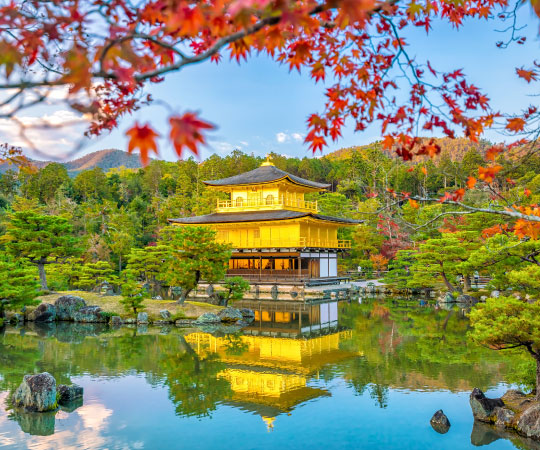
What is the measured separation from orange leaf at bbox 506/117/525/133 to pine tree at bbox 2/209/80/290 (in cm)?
1737

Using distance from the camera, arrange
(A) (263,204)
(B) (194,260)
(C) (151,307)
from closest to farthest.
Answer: (C) (151,307) → (B) (194,260) → (A) (263,204)

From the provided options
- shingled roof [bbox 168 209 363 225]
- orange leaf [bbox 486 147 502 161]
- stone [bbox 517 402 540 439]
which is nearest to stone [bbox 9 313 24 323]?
shingled roof [bbox 168 209 363 225]

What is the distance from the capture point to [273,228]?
2633 cm

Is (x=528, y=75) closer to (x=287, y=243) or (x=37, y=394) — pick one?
(x=37, y=394)

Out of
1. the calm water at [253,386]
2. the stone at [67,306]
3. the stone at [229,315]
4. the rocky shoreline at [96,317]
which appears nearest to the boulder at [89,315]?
the rocky shoreline at [96,317]

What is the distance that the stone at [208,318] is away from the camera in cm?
1455

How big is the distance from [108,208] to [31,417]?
94.0 feet

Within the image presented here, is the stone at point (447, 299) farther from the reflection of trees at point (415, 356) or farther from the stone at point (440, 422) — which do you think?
the stone at point (440, 422)

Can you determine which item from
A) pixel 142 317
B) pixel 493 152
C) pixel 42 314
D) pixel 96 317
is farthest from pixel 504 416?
pixel 42 314

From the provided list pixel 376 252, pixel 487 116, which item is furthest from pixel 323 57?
pixel 376 252

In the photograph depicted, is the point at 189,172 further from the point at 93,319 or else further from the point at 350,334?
the point at 350,334

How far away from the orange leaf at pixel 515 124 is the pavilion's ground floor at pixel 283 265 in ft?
66.6

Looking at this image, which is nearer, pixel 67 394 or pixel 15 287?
pixel 67 394

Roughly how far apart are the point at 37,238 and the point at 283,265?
13918 mm
